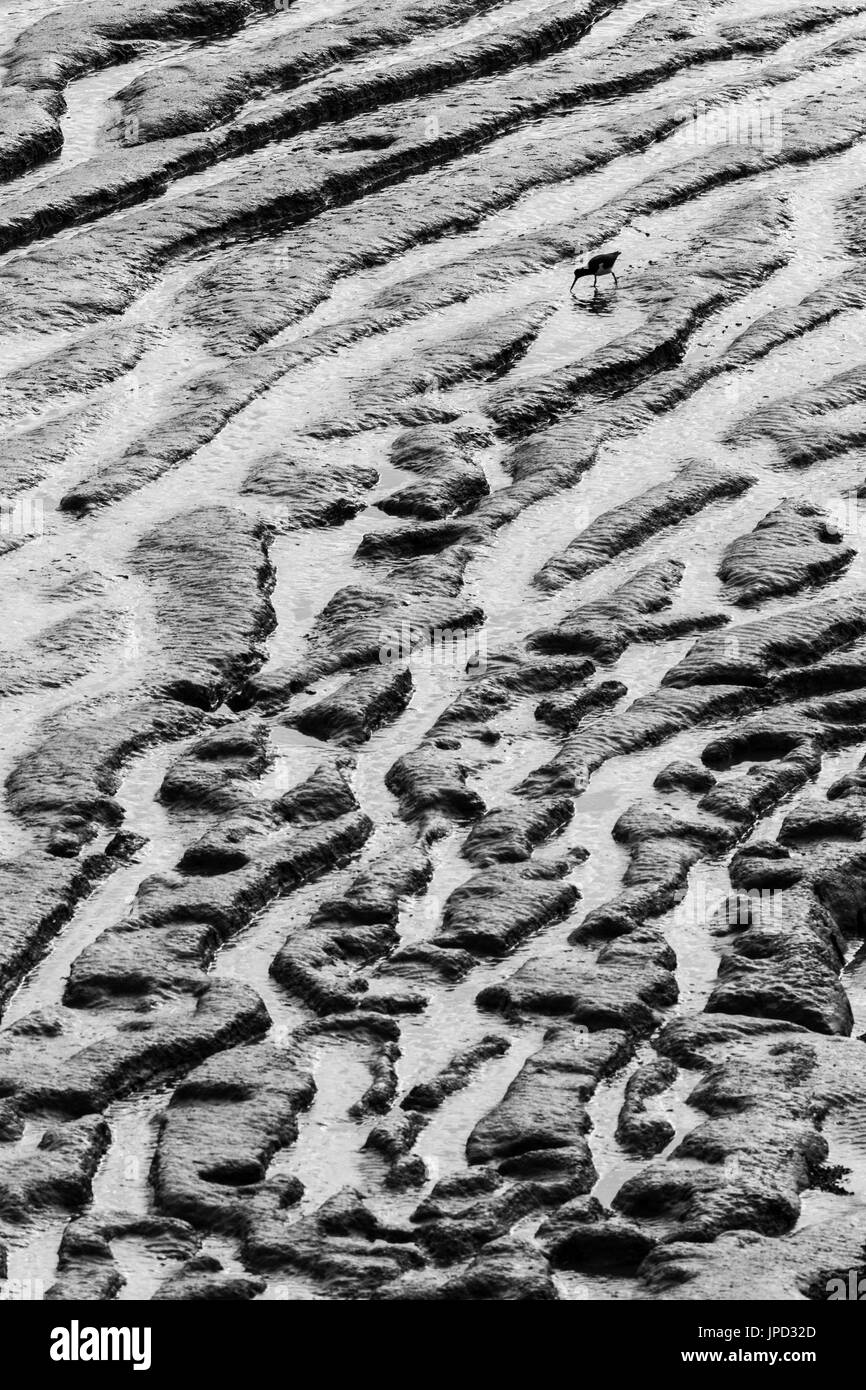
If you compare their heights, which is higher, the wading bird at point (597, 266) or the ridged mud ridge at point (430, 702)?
the wading bird at point (597, 266)

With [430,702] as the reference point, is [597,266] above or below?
above

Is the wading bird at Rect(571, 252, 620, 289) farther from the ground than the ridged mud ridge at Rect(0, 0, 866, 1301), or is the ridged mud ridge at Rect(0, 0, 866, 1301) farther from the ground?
the wading bird at Rect(571, 252, 620, 289)

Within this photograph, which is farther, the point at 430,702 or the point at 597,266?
the point at 597,266

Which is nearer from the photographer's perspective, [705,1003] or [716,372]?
[705,1003]

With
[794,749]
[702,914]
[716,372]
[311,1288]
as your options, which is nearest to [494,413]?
[716,372]

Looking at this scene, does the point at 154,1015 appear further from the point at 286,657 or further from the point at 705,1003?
the point at 286,657

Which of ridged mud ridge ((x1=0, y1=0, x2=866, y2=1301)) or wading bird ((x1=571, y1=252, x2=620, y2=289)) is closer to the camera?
ridged mud ridge ((x1=0, y1=0, x2=866, y2=1301))

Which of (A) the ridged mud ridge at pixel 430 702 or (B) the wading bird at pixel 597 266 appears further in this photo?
(B) the wading bird at pixel 597 266

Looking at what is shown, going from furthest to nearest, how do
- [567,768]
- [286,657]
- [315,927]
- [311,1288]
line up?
[286,657] < [567,768] < [315,927] < [311,1288]
